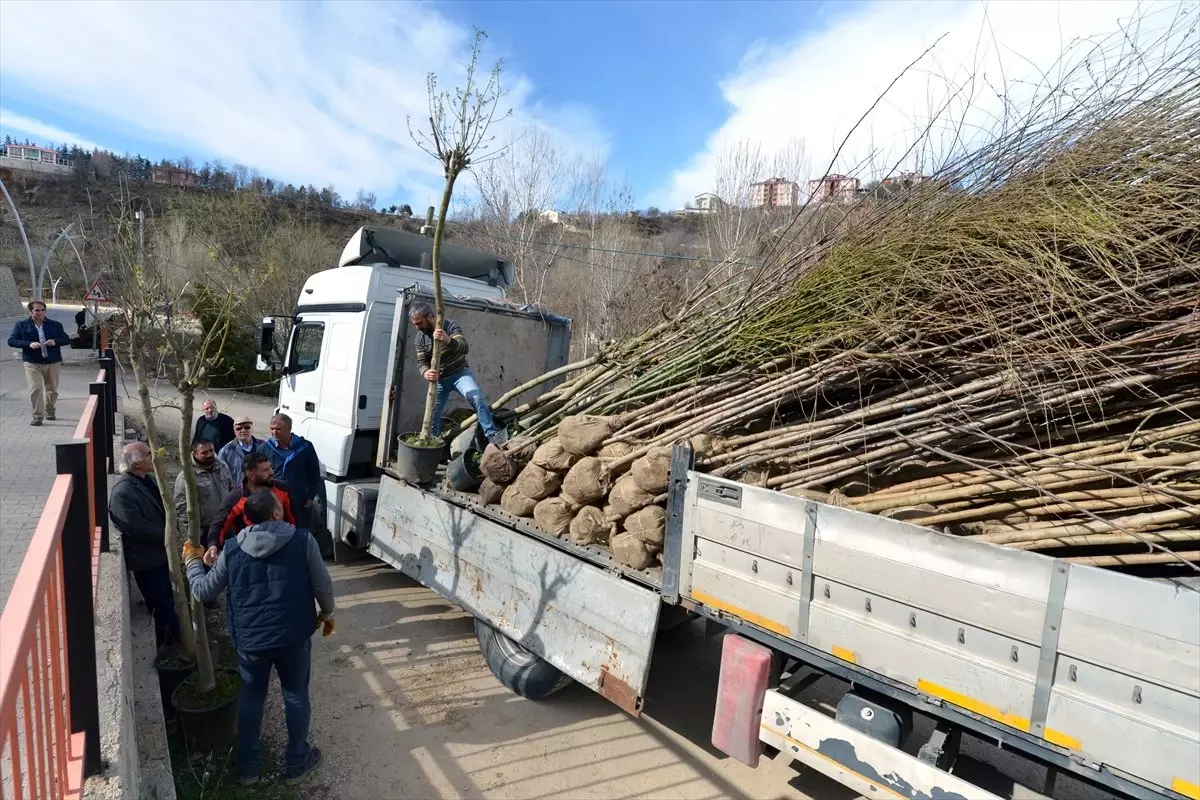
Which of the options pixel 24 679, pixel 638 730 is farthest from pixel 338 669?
pixel 24 679

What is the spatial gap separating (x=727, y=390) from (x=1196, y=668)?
2.24m

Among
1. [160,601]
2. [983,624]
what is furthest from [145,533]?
[983,624]

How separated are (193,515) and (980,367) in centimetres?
Answer: 398

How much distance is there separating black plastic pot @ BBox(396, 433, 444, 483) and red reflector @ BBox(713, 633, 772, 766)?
9.08 ft

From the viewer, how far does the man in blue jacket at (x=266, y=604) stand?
3238 millimetres

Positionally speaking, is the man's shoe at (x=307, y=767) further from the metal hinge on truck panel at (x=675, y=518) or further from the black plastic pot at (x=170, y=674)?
the metal hinge on truck panel at (x=675, y=518)

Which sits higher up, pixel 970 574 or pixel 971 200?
pixel 971 200

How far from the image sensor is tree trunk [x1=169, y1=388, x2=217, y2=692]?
3428 mm

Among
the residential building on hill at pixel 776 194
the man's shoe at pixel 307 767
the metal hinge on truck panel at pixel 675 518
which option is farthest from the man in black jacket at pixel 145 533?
the residential building on hill at pixel 776 194

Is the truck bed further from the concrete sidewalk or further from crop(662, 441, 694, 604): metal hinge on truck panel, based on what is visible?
the concrete sidewalk

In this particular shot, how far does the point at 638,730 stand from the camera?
4148 millimetres

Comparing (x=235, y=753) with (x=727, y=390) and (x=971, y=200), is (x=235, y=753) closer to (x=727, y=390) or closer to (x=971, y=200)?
(x=727, y=390)

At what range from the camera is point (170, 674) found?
3650 mm

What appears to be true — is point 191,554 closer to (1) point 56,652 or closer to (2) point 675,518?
(1) point 56,652
